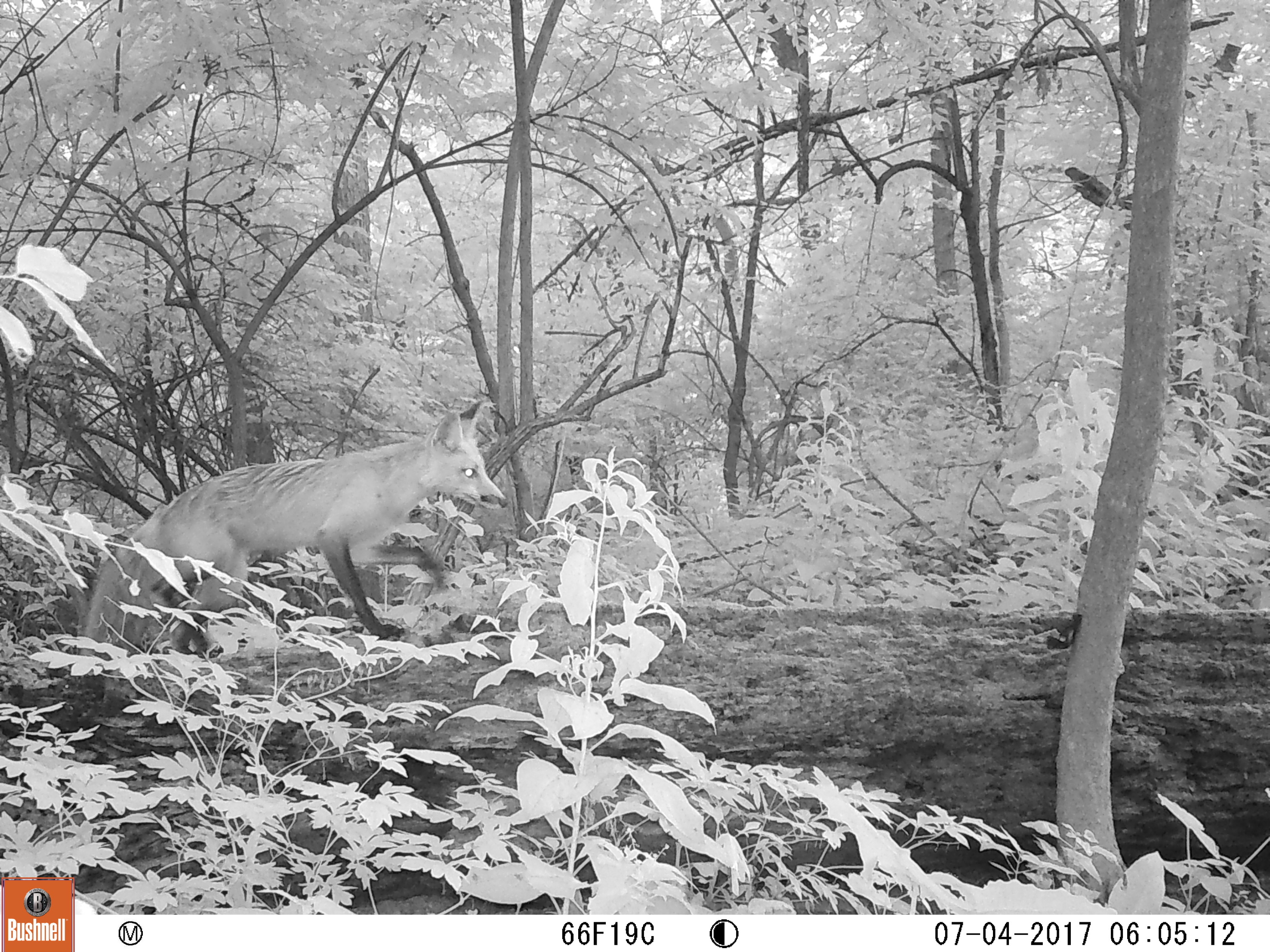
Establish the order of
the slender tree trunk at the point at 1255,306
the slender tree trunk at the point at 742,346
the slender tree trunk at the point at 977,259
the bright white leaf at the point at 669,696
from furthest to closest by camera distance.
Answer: the slender tree trunk at the point at 977,259, the slender tree trunk at the point at 742,346, the slender tree trunk at the point at 1255,306, the bright white leaf at the point at 669,696

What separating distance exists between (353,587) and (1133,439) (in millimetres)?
1554

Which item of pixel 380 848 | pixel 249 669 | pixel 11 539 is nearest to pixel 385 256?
pixel 11 539

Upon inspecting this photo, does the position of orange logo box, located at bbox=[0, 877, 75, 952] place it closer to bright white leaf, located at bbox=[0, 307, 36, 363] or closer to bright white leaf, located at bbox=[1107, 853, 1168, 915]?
bright white leaf, located at bbox=[0, 307, 36, 363]

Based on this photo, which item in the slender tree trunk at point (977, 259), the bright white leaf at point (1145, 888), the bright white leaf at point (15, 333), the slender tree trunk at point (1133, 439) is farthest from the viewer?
the slender tree trunk at point (977, 259)

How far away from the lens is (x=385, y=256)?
387cm

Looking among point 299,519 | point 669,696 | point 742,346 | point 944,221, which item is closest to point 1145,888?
point 669,696

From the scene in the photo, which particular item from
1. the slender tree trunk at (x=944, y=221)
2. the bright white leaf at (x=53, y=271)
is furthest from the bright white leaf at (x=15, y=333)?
Result: the slender tree trunk at (x=944, y=221)

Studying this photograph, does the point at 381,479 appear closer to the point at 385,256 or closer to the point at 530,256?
the point at 530,256

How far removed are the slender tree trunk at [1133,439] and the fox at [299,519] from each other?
1.21 m

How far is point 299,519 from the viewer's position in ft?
6.99

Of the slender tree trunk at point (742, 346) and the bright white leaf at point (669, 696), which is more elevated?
the slender tree trunk at point (742, 346)

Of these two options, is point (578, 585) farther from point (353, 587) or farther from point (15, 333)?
point (353, 587)

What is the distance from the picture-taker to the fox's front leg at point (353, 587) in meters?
2.07

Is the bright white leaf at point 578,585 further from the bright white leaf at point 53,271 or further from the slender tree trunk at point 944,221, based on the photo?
the slender tree trunk at point 944,221
